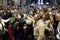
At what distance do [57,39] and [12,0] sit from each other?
17.6 m

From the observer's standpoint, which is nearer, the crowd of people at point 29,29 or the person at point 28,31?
the crowd of people at point 29,29

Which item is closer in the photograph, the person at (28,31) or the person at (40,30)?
the person at (40,30)

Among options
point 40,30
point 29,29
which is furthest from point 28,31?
point 40,30

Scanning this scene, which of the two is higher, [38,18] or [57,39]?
[38,18]

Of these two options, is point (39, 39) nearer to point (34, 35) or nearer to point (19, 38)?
point (34, 35)

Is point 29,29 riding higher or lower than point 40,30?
lower

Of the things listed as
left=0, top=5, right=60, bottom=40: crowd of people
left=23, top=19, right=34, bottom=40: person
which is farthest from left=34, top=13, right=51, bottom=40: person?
left=23, top=19, right=34, bottom=40: person

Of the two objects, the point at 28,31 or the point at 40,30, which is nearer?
the point at 40,30

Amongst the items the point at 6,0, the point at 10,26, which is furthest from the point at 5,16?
the point at 6,0

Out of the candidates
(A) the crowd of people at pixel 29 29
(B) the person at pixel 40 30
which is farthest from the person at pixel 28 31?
(B) the person at pixel 40 30

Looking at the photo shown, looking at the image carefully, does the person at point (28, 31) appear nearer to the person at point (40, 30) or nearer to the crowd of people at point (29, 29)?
the crowd of people at point (29, 29)

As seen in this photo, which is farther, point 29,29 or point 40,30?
point 29,29

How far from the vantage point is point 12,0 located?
27.2m

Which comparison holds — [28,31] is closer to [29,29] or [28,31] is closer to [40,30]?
[29,29]
